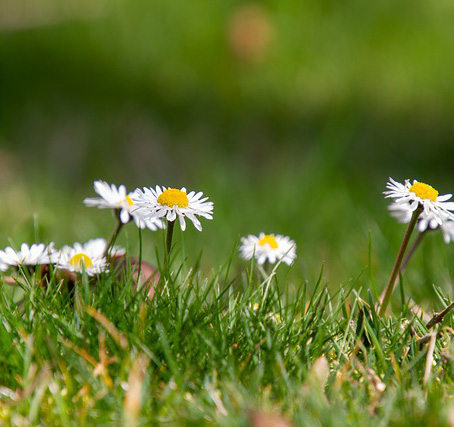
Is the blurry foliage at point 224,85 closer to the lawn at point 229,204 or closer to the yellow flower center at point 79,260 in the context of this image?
the lawn at point 229,204

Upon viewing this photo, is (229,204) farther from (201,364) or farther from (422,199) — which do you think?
(201,364)

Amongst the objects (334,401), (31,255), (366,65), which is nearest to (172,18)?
(366,65)

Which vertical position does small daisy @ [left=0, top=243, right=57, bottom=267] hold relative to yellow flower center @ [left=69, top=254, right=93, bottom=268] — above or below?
above

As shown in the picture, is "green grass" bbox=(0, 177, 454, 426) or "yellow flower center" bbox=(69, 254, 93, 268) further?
"yellow flower center" bbox=(69, 254, 93, 268)

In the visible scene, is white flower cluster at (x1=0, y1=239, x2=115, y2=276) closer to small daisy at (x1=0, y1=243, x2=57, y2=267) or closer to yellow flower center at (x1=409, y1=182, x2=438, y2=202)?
small daisy at (x1=0, y1=243, x2=57, y2=267)

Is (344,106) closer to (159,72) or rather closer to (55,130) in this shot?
(159,72)

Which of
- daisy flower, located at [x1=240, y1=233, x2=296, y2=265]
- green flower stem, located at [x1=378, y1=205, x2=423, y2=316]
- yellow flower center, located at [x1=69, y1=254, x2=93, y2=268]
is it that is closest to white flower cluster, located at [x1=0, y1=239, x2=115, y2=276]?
yellow flower center, located at [x1=69, y1=254, x2=93, y2=268]

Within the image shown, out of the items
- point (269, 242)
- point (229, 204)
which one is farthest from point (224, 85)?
point (269, 242)
